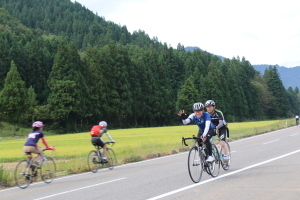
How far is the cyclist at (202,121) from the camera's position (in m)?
9.81

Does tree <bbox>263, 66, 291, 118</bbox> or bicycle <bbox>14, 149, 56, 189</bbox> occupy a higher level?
tree <bbox>263, 66, 291, 118</bbox>

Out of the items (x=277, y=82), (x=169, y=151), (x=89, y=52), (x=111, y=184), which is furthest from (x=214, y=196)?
(x=277, y=82)

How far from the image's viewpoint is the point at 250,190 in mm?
8383

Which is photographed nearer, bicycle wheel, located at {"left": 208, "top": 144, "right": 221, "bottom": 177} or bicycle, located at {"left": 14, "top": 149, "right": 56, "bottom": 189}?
bicycle wheel, located at {"left": 208, "top": 144, "right": 221, "bottom": 177}

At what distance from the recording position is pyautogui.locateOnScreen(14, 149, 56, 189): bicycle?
11.5 meters

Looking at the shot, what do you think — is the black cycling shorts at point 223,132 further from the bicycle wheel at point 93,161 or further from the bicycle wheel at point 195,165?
the bicycle wheel at point 93,161

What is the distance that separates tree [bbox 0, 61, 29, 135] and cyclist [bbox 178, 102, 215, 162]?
5514 cm

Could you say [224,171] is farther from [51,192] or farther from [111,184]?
[51,192]

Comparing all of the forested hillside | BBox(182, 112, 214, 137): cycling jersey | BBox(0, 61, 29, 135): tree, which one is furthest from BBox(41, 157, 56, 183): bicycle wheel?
BBox(0, 61, 29, 135): tree

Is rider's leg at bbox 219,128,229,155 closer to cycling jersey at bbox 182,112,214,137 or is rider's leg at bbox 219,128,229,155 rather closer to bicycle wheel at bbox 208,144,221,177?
bicycle wheel at bbox 208,144,221,177

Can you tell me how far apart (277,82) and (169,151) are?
117 meters

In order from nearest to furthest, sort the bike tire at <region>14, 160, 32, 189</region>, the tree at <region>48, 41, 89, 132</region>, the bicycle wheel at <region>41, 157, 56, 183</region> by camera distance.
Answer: the bike tire at <region>14, 160, 32, 189</region> → the bicycle wheel at <region>41, 157, 56, 183</region> → the tree at <region>48, 41, 89, 132</region>

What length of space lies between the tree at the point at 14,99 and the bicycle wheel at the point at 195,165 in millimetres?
55393

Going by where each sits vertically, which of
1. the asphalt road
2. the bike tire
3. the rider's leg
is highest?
the rider's leg
